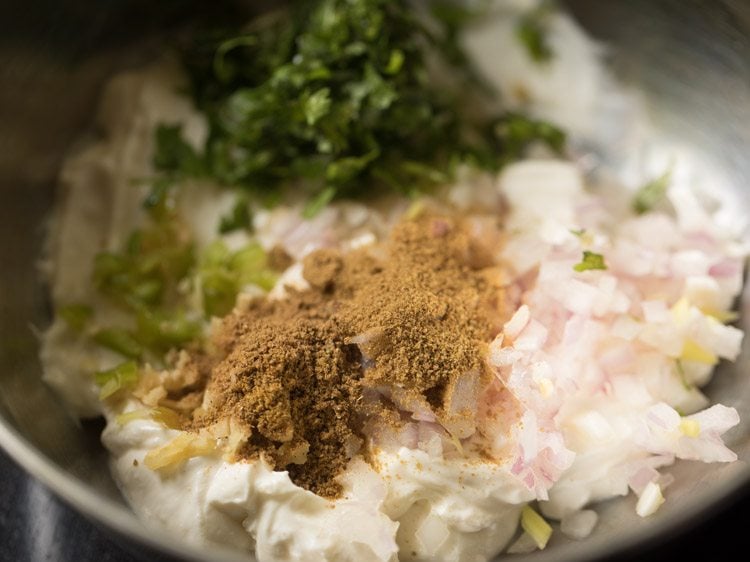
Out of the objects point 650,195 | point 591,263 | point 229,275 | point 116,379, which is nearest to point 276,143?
point 229,275

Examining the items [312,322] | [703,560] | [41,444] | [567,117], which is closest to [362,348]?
[312,322]

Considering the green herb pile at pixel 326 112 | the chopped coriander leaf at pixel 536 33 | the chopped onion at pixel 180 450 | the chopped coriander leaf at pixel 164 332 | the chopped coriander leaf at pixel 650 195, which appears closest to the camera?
the chopped onion at pixel 180 450

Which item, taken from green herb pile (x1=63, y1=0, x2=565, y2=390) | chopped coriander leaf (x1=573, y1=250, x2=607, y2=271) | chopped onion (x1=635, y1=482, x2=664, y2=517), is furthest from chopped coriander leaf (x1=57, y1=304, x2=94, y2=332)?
chopped onion (x1=635, y1=482, x2=664, y2=517)

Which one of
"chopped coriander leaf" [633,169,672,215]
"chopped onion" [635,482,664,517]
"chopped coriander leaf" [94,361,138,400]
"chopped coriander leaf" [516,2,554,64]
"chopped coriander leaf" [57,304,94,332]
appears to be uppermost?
"chopped coriander leaf" [516,2,554,64]

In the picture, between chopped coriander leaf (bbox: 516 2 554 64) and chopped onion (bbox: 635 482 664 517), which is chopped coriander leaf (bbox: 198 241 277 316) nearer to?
chopped onion (bbox: 635 482 664 517)

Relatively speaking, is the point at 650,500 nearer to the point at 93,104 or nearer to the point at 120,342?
the point at 120,342

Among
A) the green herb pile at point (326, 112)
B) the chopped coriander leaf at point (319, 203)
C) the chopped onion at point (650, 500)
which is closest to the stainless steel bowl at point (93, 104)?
the chopped onion at point (650, 500)

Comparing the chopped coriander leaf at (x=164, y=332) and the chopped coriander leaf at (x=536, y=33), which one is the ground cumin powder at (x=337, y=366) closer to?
the chopped coriander leaf at (x=164, y=332)
